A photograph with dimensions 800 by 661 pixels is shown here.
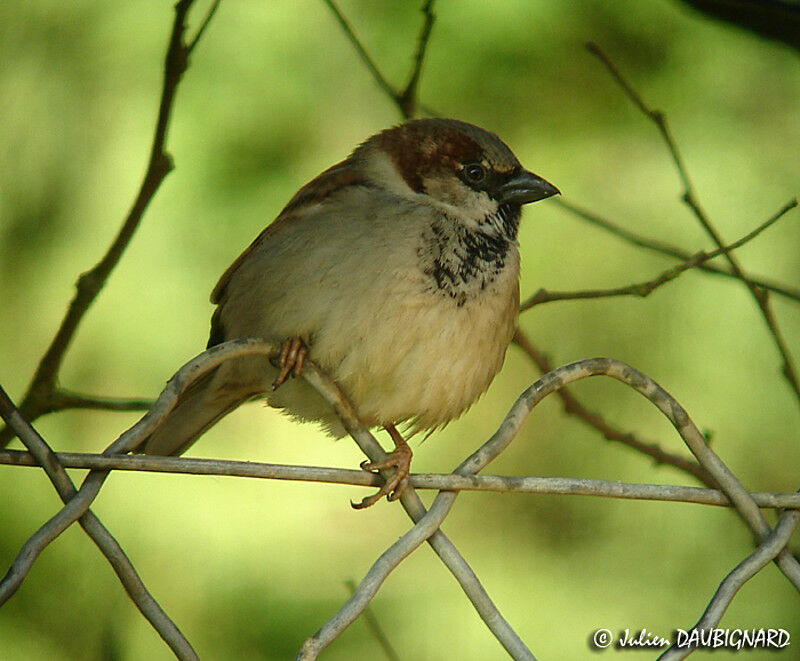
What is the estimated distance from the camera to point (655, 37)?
1.62 m

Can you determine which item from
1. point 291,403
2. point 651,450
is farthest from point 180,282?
point 651,450

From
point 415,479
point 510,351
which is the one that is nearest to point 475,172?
point 510,351

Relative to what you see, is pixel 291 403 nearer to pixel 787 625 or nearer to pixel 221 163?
pixel 221 163

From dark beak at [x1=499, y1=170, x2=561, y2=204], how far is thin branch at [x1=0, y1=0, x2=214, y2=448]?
39 centimetres

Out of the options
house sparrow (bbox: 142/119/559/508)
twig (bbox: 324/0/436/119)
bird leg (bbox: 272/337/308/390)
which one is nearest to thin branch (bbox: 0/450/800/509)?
house sparrow (bbox: 142/119/559/508)

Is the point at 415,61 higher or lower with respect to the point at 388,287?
higher

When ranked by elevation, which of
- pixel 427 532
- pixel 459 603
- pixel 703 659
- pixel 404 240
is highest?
pixel 404 240

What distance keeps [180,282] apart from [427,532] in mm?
998

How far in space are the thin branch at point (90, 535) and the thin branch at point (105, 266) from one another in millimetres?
659

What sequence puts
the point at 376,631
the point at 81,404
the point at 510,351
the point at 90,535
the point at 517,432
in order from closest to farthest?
1. the point at 90,535
2. the point at 517,432
3. the point at 81,404
4. the point at 376,631
5. the point at 510,351

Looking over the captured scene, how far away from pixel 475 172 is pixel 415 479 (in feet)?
2.17

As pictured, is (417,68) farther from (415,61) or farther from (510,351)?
(510,351)

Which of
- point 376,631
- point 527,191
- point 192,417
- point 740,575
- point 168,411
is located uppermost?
point 527,191

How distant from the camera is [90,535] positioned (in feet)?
1.94
